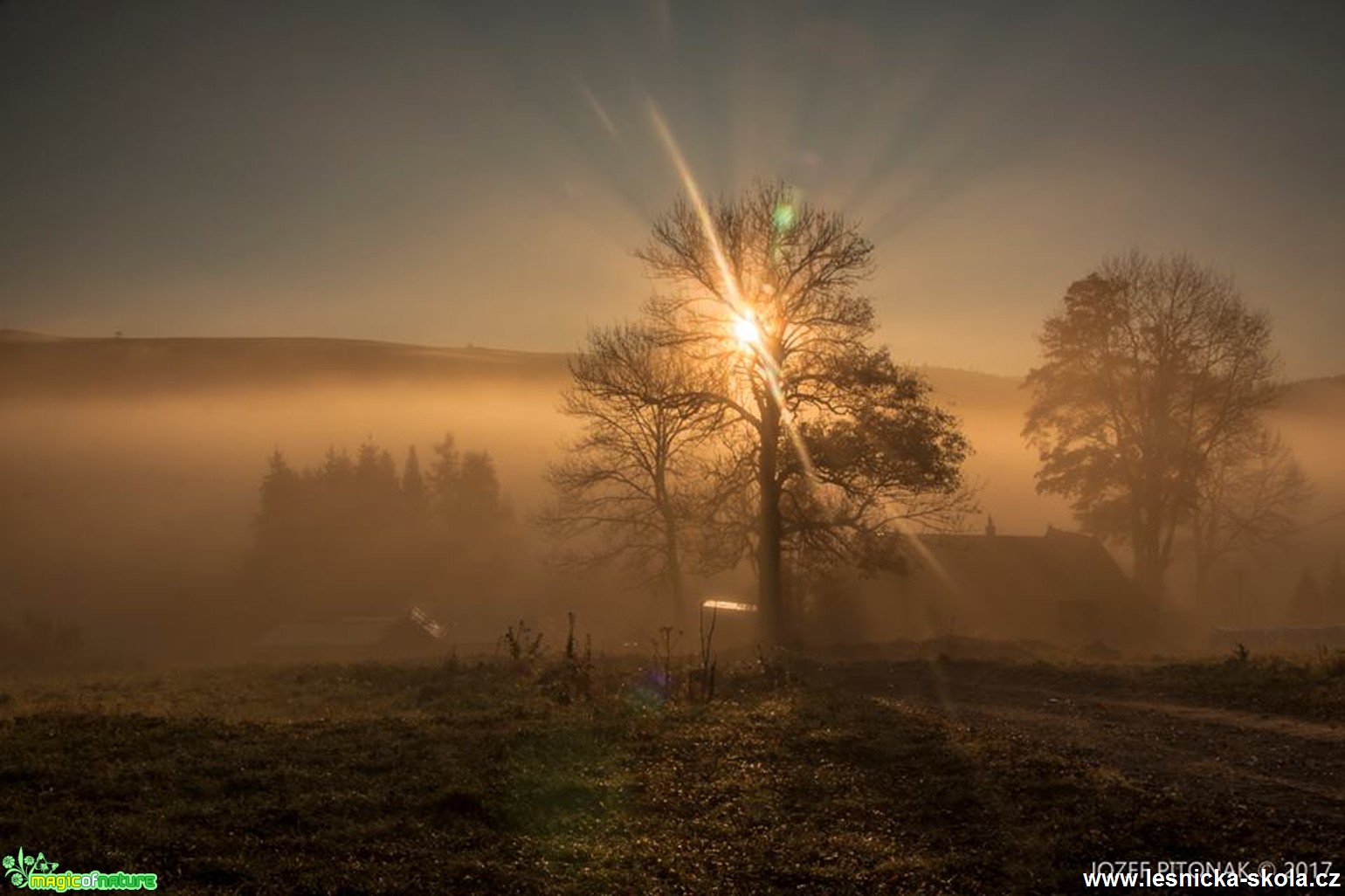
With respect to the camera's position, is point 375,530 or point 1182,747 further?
point 375,530

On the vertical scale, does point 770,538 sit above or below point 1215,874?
above

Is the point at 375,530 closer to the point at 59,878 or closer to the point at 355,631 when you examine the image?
the point at 355,631

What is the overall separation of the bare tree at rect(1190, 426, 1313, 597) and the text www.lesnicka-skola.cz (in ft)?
137

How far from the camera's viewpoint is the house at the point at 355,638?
52469 mm

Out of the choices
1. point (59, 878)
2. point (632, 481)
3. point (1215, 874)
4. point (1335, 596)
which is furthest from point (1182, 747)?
point (1335, 596)

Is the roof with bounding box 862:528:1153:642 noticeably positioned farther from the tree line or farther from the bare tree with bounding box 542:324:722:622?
the tree line

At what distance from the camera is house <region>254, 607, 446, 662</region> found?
52.5 meters

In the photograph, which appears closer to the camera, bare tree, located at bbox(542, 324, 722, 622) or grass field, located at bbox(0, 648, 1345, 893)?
grass field, located at bbox(0, 648, 1345, 893)

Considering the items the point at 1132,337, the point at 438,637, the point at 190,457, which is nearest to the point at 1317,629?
the point at 1132,337

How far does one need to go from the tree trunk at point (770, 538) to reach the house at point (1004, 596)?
1304 centimetres

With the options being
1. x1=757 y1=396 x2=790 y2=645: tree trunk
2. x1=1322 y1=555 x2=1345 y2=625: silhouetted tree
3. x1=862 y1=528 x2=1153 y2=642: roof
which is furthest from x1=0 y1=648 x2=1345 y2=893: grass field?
x1=1322 y1=555 x2=1345 y2=625: silhouetted tree

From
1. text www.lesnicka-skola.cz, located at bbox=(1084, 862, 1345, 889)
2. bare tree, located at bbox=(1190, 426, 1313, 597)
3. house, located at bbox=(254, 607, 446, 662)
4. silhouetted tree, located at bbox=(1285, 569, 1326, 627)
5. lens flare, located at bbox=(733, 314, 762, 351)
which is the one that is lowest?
house, located at bbox=(254, 607, 446, 662)

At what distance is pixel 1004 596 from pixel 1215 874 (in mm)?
37920

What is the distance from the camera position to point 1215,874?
24.2 ft
